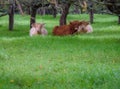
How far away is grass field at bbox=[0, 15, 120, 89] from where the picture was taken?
9.22 metres

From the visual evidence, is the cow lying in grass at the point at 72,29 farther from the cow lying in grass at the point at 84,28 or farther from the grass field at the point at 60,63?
the grass field at the point at 60,63

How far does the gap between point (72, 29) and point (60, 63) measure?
12.1 metres

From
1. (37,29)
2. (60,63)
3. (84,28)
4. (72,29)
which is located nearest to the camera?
(60,63)

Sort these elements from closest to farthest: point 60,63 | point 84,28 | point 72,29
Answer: point 60,63 → point 72,29 → point 84,28

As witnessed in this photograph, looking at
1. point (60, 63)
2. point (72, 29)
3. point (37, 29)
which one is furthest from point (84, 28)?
point (60, 63)

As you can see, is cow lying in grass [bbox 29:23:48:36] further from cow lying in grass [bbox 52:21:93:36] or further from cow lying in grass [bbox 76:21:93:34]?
cow lying in grass [bbox 76:21:93:34]

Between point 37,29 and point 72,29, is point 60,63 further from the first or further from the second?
point 72,29

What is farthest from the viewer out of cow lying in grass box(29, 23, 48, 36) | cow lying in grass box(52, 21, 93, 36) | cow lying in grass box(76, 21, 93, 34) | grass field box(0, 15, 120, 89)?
cow lying in grass box(76, 21, 93, 34)

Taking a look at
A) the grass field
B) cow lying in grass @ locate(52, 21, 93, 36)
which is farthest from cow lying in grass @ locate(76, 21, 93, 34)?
the grass field

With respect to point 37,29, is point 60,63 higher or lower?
higher

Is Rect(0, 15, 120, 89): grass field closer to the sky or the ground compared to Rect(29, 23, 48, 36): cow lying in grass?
closer to the sky

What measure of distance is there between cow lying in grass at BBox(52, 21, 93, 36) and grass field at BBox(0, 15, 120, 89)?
425 centimetres

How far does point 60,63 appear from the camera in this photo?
1259cm

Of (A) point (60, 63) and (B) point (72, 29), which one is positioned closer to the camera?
(A) point (60, 63)
